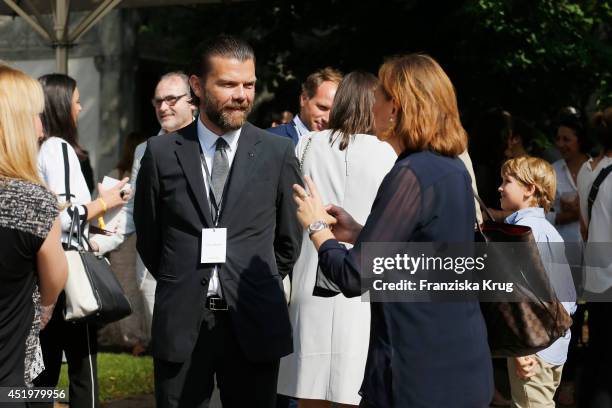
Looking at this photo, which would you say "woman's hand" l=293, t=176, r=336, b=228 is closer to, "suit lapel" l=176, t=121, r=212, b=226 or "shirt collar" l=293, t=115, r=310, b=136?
"suit lapel" l=176, t=121, r=212, b=226

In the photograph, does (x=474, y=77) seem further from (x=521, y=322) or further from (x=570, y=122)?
(x=521, y=322)

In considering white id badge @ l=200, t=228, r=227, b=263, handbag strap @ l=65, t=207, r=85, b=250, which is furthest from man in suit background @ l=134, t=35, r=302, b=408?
handbag strap @ l=65, t=207, r=85, b=250

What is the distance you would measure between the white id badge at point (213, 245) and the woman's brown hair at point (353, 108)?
1370mm

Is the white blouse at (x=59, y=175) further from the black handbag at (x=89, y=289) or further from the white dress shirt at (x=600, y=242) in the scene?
the white dress shirt at (x=600, y=242)

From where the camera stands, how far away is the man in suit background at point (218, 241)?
4.53 meters

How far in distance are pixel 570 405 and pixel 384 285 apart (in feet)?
18.1

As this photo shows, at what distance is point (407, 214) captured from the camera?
3.78 metres

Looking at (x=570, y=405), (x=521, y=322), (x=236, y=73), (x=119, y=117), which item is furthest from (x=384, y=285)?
(x=119, y=117)

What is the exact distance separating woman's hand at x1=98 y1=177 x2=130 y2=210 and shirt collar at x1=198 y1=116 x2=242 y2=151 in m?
1.19

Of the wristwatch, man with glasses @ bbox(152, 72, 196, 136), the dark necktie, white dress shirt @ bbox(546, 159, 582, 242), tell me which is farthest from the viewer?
white dress shirt @ bbox(546, 159, 582, 242)

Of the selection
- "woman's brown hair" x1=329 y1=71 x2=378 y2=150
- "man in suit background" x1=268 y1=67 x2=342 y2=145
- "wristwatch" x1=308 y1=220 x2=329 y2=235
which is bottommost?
"wristwatch" x1=308 y1=220 x2=329 y2=235

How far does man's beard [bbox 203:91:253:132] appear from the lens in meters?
4.72

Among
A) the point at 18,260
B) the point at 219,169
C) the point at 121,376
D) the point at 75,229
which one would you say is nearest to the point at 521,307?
the point at 219,169

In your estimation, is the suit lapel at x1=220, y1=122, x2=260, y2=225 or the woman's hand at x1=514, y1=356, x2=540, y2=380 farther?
the woman's hand at x1=514, y1=356, x2=540, y2=380
